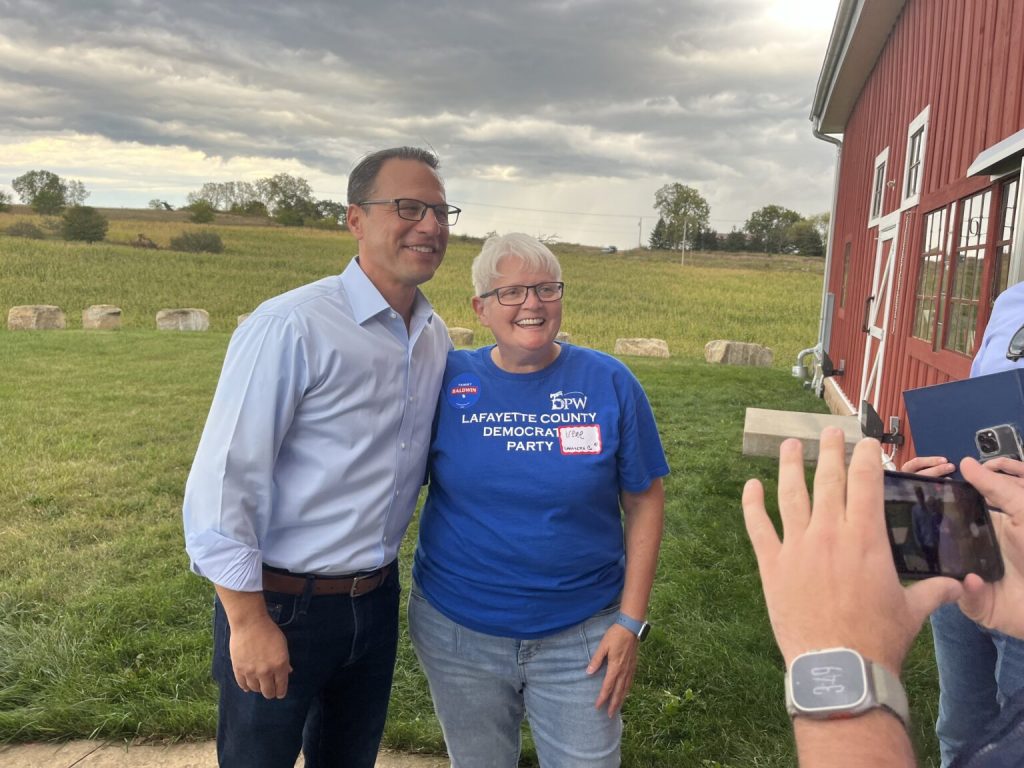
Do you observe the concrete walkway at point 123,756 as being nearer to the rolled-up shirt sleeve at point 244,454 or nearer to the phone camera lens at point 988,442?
the rolled-up shirt sleeve at point 244,454

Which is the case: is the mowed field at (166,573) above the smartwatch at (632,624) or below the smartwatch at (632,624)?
below

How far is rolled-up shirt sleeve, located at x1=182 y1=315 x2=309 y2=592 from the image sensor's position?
1603mm

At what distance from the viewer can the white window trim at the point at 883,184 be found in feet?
24.9

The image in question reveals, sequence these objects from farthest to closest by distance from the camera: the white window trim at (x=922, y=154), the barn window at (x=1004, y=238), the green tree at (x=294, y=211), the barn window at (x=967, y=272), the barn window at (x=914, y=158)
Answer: the green tree at (x=294, y=211)
the barn window at (x=914, y=158)
the white window trim at (x=922, y=154)
the barn window at (x=967, y=272)
the barn window at (x=1004, y=238)

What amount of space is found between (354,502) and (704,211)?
323 feet

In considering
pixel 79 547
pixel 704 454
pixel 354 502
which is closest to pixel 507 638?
pixel 354 502

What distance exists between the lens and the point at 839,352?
34.3 ft

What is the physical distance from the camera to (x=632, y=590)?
76.0 inches

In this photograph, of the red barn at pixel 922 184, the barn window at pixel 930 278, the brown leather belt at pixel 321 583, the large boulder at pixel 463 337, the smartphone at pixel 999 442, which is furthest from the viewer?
the large boulder at pixel 463 337

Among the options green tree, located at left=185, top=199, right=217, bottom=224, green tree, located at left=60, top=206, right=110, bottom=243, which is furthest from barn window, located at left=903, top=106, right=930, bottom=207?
green tree, located at left=185, top=199, right=217, bottom=224

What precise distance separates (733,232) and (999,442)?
85.9 m

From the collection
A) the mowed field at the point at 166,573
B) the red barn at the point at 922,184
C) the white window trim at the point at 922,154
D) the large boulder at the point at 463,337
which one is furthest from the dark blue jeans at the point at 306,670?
the large boulder at the point at 463,337

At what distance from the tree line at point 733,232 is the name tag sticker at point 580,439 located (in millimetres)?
72283

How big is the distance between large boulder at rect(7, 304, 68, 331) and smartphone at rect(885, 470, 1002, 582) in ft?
62.4
